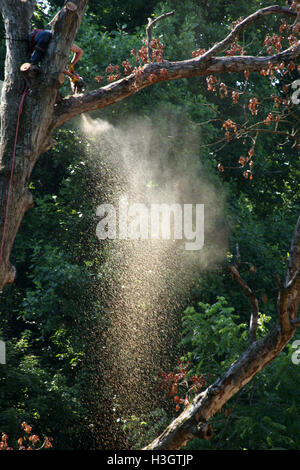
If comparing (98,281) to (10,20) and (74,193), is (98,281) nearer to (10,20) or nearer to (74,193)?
(74,193)

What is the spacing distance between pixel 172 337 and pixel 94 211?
2.93 metres

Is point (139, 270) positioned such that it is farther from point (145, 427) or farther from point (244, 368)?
point (244, 368)

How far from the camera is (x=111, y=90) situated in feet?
15.3

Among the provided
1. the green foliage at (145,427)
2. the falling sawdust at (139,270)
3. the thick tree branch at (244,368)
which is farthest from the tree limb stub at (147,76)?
the falling sawdust at (139,270)

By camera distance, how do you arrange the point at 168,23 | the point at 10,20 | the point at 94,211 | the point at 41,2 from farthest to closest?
1. the point at 41,2
2. the point at 168,23
3. the point at 94,211
4. the point at 10,20

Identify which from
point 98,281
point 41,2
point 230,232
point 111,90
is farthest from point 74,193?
point 111,90

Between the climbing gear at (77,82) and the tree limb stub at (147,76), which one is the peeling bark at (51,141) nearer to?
the tree limb stub at (147,76)
